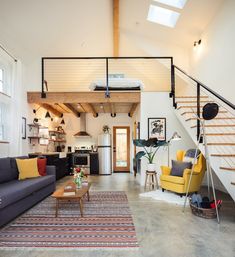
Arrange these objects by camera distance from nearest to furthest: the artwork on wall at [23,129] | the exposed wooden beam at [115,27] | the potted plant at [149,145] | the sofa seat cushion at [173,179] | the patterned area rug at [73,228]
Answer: the patterned area rug at [73,228] → the sofa seat cushion at [173,179] → the exposed wooden beam at [115,27] → the potted plant at [149,145] → the artwork on wall at [23,129]

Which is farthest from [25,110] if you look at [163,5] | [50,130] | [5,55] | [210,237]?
[210,237]

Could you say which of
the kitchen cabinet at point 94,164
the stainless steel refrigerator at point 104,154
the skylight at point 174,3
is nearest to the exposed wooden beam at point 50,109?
the stainless steel refrigerator at point 104,154

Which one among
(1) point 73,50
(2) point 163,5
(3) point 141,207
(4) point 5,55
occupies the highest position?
(2) point 163,5

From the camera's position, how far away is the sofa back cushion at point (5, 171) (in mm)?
3938

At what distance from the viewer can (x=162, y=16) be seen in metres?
6.06

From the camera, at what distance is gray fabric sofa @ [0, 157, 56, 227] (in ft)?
9.93

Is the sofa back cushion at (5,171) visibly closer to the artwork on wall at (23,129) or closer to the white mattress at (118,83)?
the artwork on wall at (23,129)

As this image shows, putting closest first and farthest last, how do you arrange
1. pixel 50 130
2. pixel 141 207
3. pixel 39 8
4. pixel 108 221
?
pixel 108 221 → pixel 141 207 → pixel 39 8 → pixel 50 130

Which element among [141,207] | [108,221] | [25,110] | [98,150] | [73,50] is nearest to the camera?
[108,221]

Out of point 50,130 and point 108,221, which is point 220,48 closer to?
point 108,221

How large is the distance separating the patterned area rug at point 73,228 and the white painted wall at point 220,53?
348 centimetres

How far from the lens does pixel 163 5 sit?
5.39m

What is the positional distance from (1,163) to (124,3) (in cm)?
474

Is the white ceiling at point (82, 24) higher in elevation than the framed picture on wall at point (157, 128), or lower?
higher
